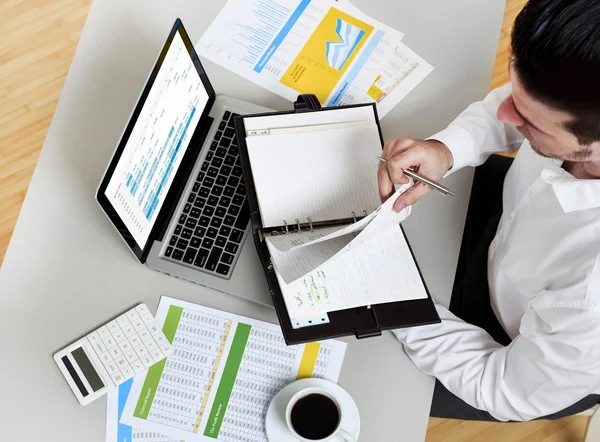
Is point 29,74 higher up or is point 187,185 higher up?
point 29,74

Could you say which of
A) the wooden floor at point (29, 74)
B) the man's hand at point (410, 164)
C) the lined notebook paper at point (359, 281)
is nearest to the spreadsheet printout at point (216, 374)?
the lined notebook paper at point (359, 281)

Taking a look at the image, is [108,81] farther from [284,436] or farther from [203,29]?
[284,436]

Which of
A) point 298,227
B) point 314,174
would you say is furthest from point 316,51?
point 298,227

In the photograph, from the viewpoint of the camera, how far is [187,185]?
1.01 metres

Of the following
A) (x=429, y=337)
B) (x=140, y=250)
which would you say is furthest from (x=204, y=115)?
(x=429, y=337)

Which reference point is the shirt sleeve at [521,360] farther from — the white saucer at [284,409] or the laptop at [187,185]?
the laptop at [187,185]

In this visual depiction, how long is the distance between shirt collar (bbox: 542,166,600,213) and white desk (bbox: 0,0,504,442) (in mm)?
203

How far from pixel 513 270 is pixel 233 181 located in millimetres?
527

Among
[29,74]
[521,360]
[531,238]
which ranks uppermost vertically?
[29,74]

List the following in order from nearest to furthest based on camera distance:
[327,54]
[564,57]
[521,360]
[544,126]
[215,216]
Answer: [564,57]
[544,126]
[521,360]
[215,216]
[327,54]

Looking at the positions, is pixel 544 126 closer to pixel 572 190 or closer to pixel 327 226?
pixel 572 190

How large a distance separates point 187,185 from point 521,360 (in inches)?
25.0

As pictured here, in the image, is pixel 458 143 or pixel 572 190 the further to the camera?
pixel 458 143

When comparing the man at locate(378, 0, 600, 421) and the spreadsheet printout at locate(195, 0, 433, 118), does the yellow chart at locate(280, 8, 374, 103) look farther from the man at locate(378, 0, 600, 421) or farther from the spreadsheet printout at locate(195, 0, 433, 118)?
the man at locate(378, 0, 600, 421)
